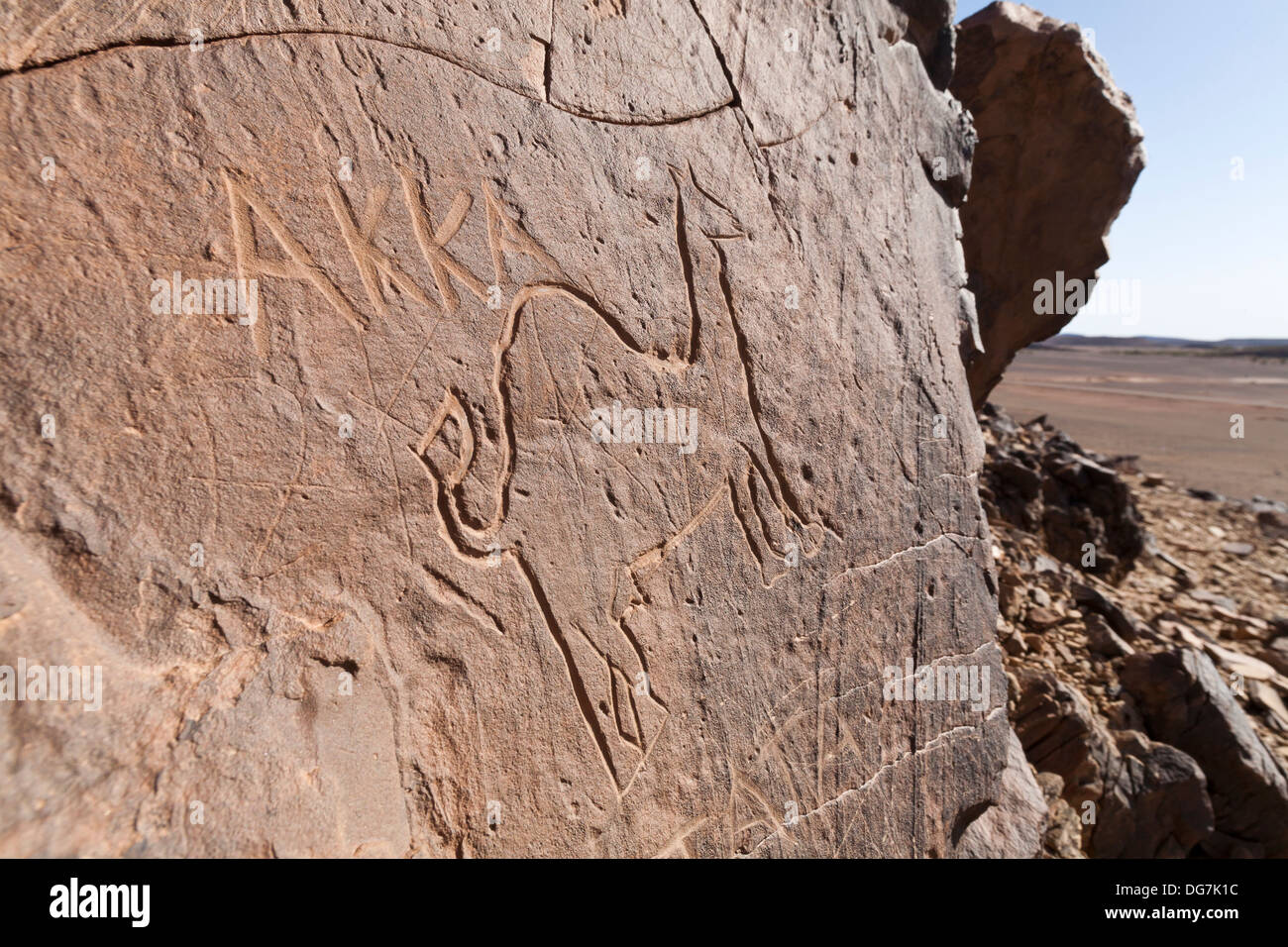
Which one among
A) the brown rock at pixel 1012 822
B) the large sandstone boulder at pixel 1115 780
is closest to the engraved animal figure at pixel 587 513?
the brown rock at pixel 1012 822

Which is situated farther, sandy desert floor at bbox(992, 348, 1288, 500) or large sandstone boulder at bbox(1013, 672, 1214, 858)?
sandy desert floor at bbox(992, 348, 1288, 500)

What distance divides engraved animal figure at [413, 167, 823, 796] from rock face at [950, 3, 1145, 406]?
3.12 meters

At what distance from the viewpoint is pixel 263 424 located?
1567 millimetres

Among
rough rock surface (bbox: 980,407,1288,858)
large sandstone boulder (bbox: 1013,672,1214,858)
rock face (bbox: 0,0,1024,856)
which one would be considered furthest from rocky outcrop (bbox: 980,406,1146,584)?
rock face (bbox: 0,0,1024,856)

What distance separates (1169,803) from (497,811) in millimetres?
3224

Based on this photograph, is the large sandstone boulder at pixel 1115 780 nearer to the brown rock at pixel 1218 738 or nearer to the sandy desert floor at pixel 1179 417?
the brown rock at pixel 1218 738

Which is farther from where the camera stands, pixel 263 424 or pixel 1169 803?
pixel 1169 803

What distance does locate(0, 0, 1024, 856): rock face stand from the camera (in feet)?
4.66

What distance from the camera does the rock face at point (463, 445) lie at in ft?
4.66

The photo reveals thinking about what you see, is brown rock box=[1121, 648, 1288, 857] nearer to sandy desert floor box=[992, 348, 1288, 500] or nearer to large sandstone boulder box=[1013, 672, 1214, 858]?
large sandstone boulder box=[1013, 672, 1214, 858]

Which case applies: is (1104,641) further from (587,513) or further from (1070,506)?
(587,513)

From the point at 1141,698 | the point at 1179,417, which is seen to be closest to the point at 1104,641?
the point at 1141,698
